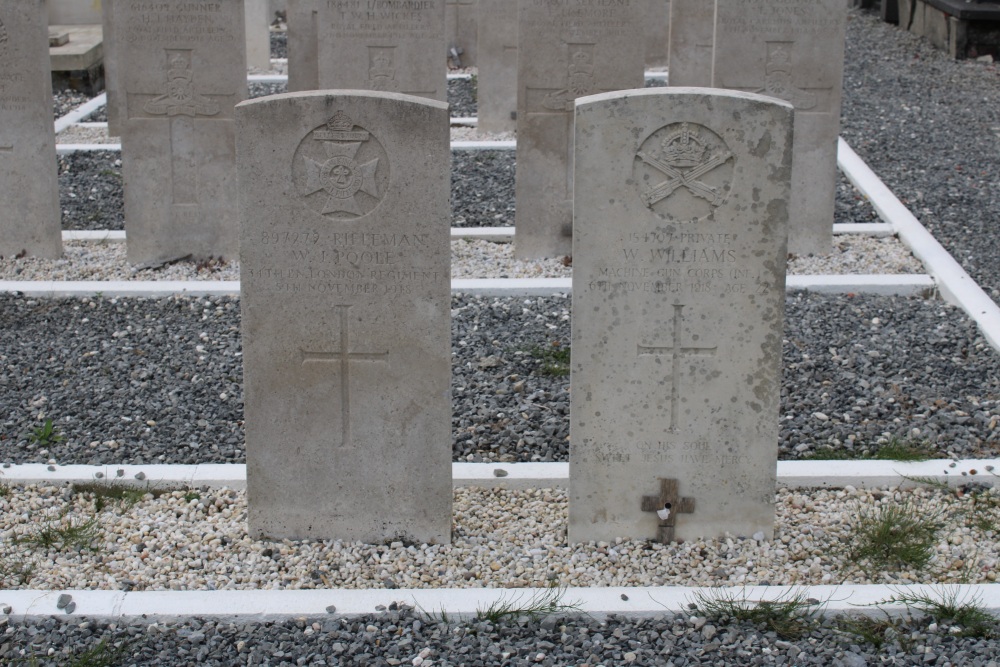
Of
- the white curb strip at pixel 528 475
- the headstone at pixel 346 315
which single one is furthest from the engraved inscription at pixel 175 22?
the headstone at pixel 346 315

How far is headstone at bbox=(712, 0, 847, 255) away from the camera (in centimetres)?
822

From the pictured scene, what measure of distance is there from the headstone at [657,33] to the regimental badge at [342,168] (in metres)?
11.2

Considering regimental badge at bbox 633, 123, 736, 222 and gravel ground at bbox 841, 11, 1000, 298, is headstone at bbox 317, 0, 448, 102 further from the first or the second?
regimental badge at bbox 633, 123, 736, 222

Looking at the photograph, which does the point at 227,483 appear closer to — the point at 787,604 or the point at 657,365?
the point at 657,365

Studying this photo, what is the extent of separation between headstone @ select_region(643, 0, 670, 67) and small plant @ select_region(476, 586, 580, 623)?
11.6 m

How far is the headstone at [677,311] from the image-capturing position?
4379mm

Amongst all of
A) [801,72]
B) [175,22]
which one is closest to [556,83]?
[801,72]

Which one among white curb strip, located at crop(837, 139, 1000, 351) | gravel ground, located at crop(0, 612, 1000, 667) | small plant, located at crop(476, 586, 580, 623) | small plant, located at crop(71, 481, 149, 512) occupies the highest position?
white curb strip, located at crop(837, 139, 1000, 351)

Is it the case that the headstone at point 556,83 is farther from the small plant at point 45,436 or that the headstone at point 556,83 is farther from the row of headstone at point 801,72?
the small plant at point 45,436

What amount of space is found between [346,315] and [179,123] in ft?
13.4

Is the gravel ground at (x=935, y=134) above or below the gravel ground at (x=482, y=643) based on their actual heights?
above

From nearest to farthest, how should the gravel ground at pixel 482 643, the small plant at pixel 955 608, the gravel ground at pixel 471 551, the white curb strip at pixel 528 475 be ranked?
the gravel ground at pixel 482 643
the small plant at pixel 955 608
the gravel ground at pixel 471 551
the white curb strip at pixel 528 475

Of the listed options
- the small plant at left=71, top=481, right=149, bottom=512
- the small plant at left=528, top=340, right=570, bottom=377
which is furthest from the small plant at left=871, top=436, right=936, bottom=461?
the small plant at left=71, top=481, right=149, bottom=512

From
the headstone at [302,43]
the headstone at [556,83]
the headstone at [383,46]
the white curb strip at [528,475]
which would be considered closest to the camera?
the white curb strip at [528,475]
